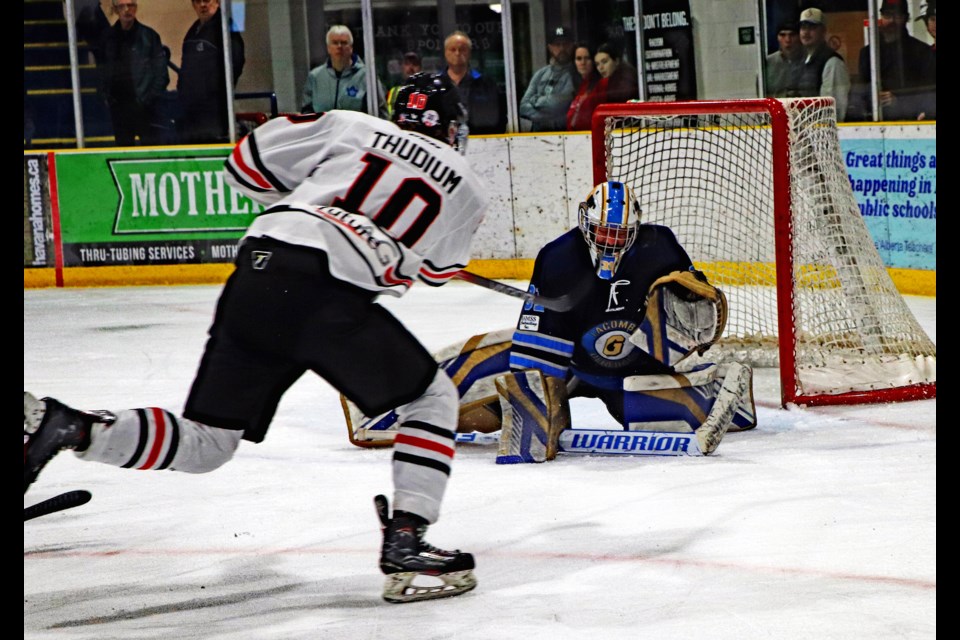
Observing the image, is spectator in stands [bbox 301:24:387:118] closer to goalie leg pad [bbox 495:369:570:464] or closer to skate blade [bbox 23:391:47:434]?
goalie leg pad [bbox 495:369:570:464]

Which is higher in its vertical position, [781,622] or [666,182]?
[666,182]

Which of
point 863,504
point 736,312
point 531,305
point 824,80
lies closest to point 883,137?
point 824,80

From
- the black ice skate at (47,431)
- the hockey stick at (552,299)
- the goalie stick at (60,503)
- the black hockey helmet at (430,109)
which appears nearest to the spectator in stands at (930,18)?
the hockey stick at (552,299)

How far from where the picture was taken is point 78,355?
6160 millimetres

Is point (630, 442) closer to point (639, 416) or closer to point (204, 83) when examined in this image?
point (639, 416)

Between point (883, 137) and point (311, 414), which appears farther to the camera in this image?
point (883, 137)

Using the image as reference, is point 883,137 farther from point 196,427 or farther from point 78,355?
point 196,427

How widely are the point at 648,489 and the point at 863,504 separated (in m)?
0.55

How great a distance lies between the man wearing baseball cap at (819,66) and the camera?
7578 millimetres

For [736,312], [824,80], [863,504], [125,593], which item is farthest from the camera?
[824,80]

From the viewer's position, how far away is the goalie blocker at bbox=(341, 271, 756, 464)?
3979 millimetres

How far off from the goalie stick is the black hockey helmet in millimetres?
1104

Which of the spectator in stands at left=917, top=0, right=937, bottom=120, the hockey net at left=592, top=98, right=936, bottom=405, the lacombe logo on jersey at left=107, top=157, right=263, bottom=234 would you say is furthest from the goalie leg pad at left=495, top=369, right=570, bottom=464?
the lacombe logo on jersey at left=107, top=157, right=263, bottom=234

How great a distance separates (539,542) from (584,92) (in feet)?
18.2
